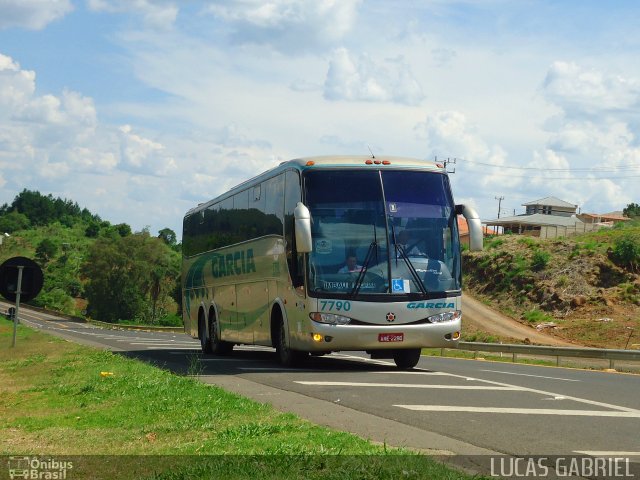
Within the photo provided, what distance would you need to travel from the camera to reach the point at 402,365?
19812 mm

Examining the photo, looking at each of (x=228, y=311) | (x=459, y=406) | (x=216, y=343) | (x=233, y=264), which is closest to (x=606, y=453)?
(x=459, y=406)

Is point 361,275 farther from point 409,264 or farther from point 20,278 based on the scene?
point 20,278

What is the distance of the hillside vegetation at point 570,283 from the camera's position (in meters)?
56.5

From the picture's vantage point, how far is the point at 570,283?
2576 inches

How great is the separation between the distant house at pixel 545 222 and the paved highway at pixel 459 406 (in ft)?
232

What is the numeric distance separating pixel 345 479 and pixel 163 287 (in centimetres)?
12584

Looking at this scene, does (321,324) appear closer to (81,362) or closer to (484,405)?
(484,405)

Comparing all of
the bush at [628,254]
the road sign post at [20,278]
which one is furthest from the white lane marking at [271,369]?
the bush at [628,254]

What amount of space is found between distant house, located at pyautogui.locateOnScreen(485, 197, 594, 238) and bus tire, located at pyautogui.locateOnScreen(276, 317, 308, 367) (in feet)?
225

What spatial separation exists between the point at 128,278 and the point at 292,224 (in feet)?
361

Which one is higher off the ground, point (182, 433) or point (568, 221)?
point (568, 221)

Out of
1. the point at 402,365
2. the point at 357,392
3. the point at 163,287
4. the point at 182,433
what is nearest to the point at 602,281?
the point at 402,365

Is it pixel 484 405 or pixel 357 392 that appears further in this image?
pixel 357 392

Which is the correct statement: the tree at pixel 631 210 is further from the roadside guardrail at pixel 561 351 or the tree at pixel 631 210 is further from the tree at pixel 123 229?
the roadside guardrail at pixel 561 351
